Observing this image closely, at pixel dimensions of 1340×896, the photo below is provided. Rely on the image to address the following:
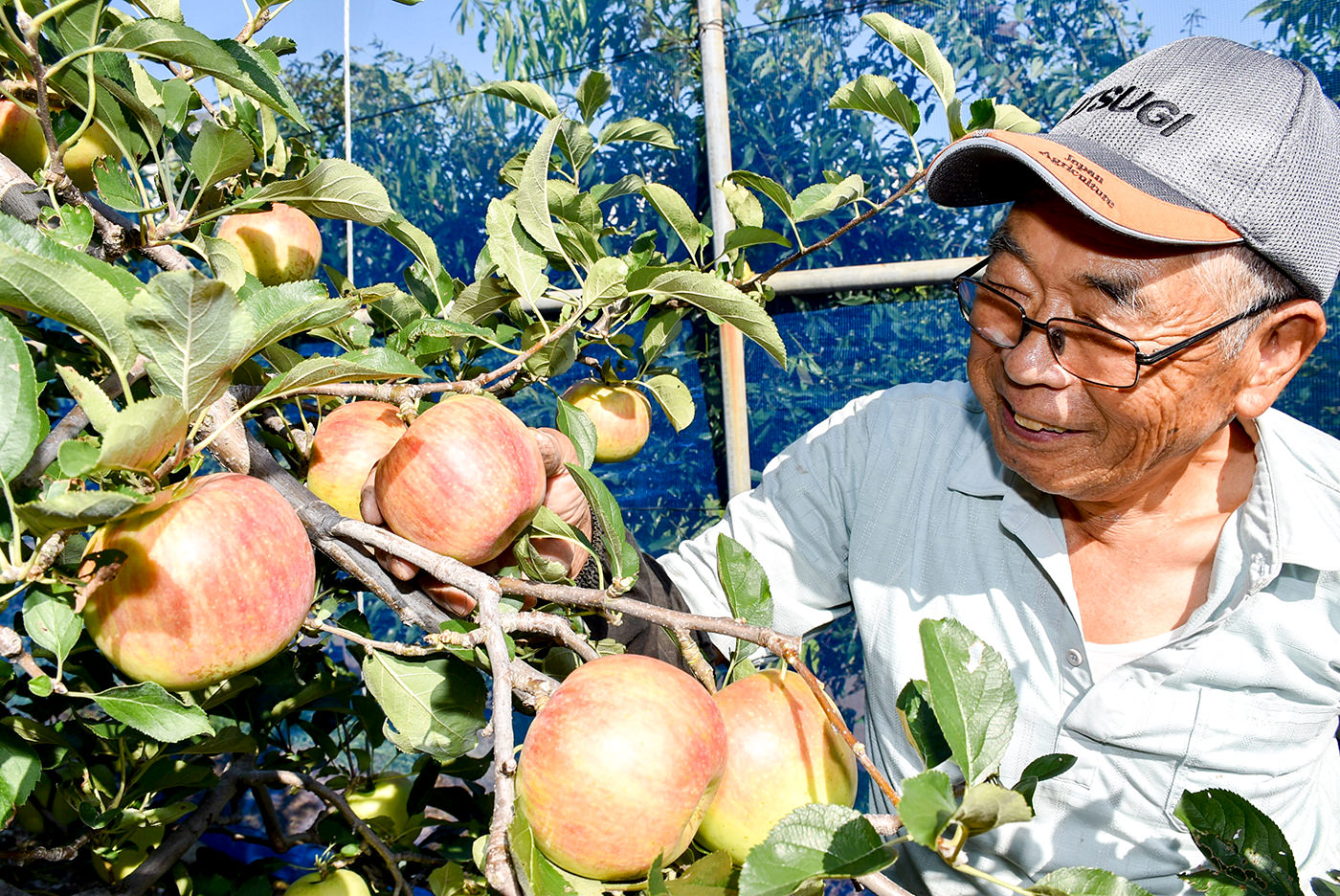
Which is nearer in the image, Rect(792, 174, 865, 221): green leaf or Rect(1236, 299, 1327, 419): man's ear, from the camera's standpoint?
Rect(1236, 299, 1327, 419): man's ear

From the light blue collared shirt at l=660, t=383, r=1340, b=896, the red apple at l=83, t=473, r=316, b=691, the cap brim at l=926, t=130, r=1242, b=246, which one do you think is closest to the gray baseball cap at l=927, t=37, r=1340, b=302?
the cap brim at l=926, t=130, r=1242, b=246

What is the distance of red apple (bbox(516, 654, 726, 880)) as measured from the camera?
446 millimetres

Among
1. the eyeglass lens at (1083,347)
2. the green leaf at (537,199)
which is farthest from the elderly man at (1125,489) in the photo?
the green leaf at (537,199)

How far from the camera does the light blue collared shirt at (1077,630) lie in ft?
3.01

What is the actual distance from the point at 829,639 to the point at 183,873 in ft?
4.25

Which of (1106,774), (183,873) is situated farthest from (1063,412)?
(183,873)

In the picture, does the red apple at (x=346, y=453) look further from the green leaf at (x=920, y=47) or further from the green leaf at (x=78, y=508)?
the green leaf at (x=920, y=47)

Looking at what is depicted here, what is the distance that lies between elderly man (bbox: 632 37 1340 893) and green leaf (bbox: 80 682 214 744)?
49cm

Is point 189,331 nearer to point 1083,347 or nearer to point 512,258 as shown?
point 512,258

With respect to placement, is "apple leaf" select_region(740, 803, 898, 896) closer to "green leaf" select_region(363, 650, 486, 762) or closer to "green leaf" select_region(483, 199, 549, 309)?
"green leaf" select_region(363, 650, 486, 762)

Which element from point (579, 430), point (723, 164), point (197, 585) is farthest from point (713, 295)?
point (723, 164)

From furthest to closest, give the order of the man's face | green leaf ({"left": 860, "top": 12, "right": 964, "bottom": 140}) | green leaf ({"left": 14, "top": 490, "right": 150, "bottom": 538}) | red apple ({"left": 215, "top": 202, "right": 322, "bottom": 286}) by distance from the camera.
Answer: green leaf ({"left": 860, "top": 12, "right": 964, "bottom": 140}), red apple ({"left": 215, "top": 202, "right": 322, "bottom": 286}), the man's face, green leaf ({"left": 14, "top": 490, "right": 150, "bottom": 538})

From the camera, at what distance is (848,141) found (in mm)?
1832

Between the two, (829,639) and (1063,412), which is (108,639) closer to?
(1063,412)
